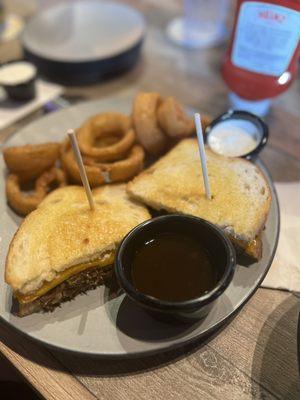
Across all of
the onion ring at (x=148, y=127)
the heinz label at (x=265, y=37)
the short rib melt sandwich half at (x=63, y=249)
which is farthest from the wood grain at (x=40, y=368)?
the heinz label at (x=265, y=37)

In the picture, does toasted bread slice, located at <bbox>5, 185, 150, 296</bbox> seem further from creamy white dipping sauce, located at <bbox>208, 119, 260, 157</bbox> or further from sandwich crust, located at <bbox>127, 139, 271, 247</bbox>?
creamy white dipping sauce, located at <bbox>208, 119, 260, 157</bbox>

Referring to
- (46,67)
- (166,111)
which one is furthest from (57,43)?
(166,111)

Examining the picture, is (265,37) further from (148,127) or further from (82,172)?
(82,172)

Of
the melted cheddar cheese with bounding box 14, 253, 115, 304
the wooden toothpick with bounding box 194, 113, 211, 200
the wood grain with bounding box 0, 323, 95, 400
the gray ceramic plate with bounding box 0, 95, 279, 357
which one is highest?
the wooden toothpick with bounding box 194, 113, 211, 200

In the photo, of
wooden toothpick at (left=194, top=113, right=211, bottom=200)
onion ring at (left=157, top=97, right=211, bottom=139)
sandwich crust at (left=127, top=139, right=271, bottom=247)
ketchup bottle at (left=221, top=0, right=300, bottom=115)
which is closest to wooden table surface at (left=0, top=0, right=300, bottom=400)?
sandwich crust at (left=127, top=139, right=271, bottom=247)

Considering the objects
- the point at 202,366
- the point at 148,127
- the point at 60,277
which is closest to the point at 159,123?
the point at 148,127

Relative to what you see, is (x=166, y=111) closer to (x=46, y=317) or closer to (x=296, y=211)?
(x=296, y=211)

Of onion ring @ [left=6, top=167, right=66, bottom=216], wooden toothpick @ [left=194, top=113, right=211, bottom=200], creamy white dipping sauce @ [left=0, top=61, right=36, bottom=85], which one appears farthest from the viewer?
creamy white dipping sauce @ [left=0, top=61, right=36, bottom=85]
